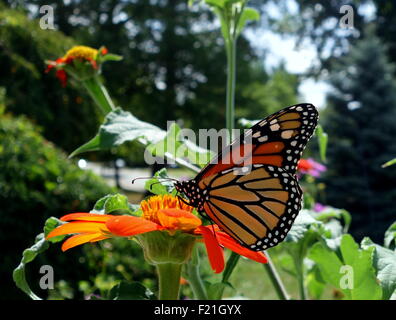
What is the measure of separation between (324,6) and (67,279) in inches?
637

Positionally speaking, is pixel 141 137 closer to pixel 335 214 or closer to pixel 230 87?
pixel 230 87

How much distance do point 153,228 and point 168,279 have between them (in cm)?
14

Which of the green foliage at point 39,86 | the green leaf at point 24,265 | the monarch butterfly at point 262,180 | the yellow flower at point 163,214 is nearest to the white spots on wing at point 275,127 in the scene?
the monarch butterfly at point 262,180

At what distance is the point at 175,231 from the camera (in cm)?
72

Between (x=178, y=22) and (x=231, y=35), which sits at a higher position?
(x=178, y=22)

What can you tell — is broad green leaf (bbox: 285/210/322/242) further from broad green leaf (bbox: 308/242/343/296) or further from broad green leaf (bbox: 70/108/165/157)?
broad green leaf (bbox: 70/108/165/157)

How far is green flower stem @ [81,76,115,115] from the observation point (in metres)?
1.40

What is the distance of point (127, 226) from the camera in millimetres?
639

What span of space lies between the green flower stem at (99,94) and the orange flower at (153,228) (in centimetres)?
65

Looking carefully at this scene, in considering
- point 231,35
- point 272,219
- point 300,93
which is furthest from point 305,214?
point 300,93

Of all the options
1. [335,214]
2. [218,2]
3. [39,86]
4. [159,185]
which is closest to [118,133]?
[159,185]

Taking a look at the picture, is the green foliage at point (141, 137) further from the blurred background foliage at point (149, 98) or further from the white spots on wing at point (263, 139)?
the blurred background foliage at point (149, 98)

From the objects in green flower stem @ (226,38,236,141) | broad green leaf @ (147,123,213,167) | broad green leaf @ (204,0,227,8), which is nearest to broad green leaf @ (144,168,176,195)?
broad green leaf @ (147,123,213,167)
